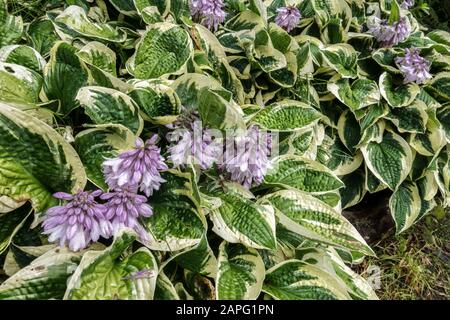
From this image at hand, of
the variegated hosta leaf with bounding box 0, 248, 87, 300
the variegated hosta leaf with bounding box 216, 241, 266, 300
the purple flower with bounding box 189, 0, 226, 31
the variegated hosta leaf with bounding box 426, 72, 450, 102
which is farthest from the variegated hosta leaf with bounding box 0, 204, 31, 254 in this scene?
the variegated hosta leaf with bounding box 426, 72, 450, 102

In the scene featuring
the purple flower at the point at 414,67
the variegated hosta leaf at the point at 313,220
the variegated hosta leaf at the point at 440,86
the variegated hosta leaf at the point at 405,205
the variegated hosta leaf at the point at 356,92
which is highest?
the purple flower at the point at 414,67

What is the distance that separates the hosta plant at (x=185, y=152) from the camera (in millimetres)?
1025

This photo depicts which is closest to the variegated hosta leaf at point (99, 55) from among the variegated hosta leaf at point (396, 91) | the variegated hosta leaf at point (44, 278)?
the variegated hosta leaf at point (44, 278)

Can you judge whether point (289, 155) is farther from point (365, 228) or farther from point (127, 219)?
point (365, 228)

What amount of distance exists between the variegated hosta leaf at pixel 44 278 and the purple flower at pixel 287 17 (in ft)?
3.83

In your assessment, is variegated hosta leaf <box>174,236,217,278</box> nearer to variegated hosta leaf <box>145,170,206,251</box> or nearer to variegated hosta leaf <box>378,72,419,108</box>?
variegated hosta leaf <box>145,170,206,251</box>

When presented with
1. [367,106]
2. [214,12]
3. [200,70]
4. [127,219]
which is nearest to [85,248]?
[127,219]

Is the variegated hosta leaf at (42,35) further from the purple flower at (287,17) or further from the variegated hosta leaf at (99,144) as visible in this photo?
the purple flower at (287,17)

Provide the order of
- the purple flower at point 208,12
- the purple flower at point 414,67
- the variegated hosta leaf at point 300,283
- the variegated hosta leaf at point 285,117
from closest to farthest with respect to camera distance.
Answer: the variegated hosta leaf at point 300,283 < the variegated hosta leaf at point 285,117 < the purple flower at point 208,12 < the purple flower at point 414,67

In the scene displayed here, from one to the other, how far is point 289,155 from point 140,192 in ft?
1.70

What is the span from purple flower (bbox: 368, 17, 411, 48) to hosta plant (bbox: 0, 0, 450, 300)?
0.5 inches

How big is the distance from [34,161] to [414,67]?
58.2 inches

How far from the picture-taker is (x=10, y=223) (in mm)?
1115

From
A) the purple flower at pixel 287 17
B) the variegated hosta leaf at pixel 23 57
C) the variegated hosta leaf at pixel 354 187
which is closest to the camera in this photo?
the variegated hosta leaf at pixel 23 57
